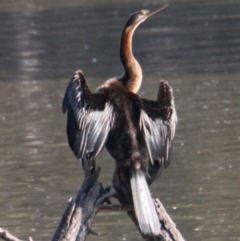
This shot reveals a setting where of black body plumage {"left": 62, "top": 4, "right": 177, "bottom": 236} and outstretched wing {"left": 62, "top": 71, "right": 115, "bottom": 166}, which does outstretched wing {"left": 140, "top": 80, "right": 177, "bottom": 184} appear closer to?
black body plumage {"left": 62, "top": 4, "right": 177, "bottom": 236}

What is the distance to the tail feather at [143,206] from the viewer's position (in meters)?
5.11

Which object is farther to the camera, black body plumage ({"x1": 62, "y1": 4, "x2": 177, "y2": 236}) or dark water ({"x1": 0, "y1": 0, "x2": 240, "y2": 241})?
dark water ({"x1": 0, "y1": 0, "x2": 240, "y2": 241})

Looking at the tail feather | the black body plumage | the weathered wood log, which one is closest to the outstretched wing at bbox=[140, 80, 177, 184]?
the black body plumage

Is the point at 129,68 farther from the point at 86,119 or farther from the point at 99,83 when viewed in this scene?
the point at 99,83

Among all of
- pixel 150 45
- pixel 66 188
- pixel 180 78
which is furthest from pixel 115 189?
pixel 150 45

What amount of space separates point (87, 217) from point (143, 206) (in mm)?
288

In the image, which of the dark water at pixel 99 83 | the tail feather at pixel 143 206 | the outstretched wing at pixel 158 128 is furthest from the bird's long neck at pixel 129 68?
the dark water at pixel 99 83

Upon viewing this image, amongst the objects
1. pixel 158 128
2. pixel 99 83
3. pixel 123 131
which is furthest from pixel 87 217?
pixel 99 83

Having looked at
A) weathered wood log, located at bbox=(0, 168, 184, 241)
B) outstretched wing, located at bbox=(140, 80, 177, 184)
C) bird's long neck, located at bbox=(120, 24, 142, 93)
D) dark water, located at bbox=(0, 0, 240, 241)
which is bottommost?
dark water, located at bbox=(0, 0, 240, 241)

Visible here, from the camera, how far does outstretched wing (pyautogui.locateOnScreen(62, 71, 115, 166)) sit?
5.62 m

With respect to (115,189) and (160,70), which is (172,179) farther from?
(160,70)

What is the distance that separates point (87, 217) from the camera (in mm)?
5199

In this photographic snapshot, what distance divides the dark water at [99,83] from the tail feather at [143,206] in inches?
107

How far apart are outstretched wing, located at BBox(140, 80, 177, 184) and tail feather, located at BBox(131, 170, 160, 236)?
0.17 m
